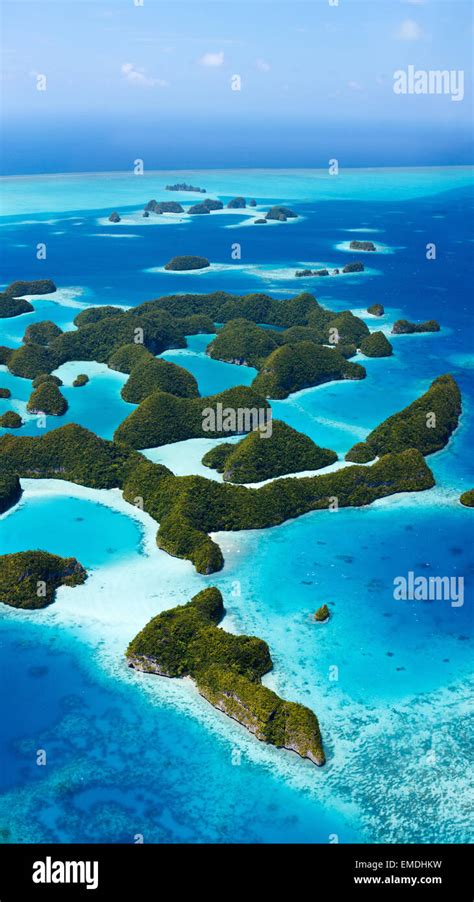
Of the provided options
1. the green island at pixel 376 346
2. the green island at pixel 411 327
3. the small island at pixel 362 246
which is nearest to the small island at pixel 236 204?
the small island at pixel 362 246

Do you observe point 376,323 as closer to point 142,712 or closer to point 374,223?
point 142,712

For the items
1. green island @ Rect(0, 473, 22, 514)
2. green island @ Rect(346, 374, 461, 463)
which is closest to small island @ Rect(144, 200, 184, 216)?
green island @ Rect(346, 374, 461, 463)

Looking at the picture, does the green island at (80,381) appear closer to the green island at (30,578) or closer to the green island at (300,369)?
the green island at (300,369)

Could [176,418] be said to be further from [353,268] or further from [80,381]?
[353,268]

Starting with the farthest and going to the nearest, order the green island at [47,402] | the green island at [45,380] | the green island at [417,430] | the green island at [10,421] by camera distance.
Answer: the green island at [45,380] < the green island at [47,402] < the green island at [10,421] < the green island at [417,430]

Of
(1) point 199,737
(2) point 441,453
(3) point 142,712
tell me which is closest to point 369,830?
(1) point 199,737
